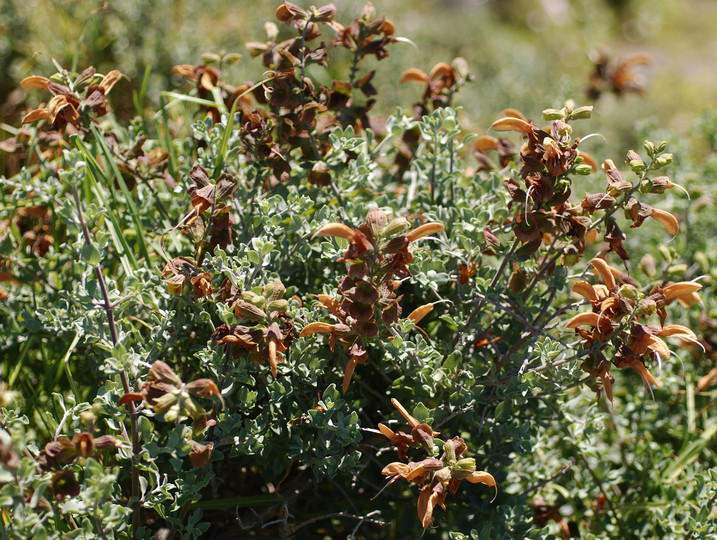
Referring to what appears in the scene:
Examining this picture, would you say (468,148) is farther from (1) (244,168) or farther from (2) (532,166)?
(2) (532,166)

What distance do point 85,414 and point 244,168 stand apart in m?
0.91

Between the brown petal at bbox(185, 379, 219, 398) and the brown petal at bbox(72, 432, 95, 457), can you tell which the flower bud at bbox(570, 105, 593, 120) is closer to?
the brown petal at bbox(185, 379, 219, 398)

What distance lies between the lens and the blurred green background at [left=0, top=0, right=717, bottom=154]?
11.8 feet

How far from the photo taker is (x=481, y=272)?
158 centimetres

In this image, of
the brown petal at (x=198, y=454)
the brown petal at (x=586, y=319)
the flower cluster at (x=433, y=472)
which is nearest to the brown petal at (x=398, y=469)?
the flower cluster at (x=433, y=472)

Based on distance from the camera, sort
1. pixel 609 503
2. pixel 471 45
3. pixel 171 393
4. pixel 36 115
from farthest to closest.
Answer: pixel 471 45, pixel 609 503, pixel 36 115, pixel 171 393

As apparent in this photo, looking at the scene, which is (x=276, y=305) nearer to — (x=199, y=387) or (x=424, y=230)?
(x=199, y=387)

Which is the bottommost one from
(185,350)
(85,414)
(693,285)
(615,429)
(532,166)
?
(615,429)

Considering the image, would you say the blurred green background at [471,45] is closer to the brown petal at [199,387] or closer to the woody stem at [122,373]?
the woody stem at [122,373]

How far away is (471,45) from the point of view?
5898 mm

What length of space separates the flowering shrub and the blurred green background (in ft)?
2.70

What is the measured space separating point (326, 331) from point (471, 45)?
5.23 m

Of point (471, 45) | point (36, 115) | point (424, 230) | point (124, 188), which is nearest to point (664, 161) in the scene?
point (424, 230)

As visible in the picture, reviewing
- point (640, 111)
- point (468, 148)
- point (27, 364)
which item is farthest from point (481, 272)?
point (640, 111)
